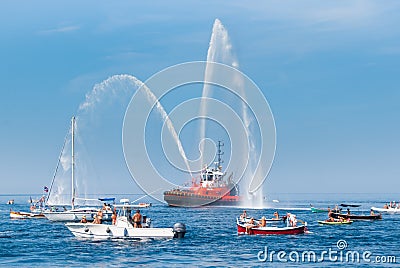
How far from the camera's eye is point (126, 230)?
72.0 metres

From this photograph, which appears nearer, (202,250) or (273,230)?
(202,250)

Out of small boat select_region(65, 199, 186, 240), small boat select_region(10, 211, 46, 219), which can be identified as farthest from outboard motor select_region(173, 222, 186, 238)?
small boat select_region(10, 211, 46, 219)

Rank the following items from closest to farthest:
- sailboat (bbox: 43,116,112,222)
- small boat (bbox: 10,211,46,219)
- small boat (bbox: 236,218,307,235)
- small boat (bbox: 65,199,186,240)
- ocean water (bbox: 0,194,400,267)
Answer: ocean water (bbox: 0,194,400,267) < small boat (bbox: 65,199,186,240) < small boat (bbox: 236,218,307,235) < sailboat (bbox: 43,116,112,222) < small boat (bbox: 10,211,46,219)

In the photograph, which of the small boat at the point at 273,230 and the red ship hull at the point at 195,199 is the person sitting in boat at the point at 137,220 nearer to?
the small boat at the point at 273,230

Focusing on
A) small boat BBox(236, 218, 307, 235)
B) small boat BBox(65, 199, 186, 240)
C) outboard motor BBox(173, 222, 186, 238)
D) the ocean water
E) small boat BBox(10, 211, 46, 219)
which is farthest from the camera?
small boat BBox(10, 211, 46, 219)

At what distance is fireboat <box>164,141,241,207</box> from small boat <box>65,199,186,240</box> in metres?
113

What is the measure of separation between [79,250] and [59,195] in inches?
3012

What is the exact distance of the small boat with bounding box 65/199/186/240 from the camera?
71.8 m

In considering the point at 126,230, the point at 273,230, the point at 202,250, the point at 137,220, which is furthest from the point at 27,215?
the point at 202,250

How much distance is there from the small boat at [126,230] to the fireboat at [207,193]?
11276 cm

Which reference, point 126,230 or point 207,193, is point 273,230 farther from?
point 207,193

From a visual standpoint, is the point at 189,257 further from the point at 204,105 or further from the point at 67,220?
the point at 204,105

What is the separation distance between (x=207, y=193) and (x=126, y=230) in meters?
117

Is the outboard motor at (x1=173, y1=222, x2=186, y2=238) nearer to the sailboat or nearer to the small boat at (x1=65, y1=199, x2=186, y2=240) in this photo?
the small boat at (x1=65, y1=199, x2=186, y2=240)
